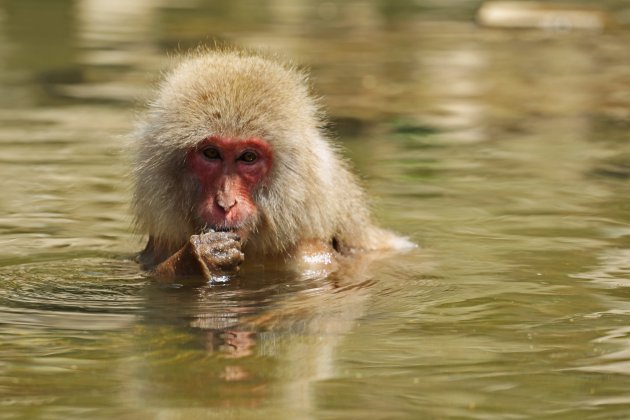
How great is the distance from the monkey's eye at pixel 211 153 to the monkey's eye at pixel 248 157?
0.11 meters

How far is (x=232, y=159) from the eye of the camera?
6477 millimetres

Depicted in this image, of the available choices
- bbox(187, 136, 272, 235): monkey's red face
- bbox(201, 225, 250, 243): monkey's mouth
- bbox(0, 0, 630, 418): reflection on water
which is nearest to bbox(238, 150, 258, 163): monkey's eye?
bbox(187, 136, 272, 235): monkey's red face

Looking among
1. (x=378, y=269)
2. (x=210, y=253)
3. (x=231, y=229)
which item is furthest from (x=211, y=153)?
(x=378, y=269)

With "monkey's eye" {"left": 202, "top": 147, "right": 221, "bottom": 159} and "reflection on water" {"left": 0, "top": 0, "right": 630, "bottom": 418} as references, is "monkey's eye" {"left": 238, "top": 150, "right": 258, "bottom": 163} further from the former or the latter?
"reflection on water" {"left": 0, "top": 0, "right": 630, "bottom": 418}

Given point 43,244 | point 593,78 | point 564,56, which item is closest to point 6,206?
point 43,244

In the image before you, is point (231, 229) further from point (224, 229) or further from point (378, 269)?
point (378, 269)

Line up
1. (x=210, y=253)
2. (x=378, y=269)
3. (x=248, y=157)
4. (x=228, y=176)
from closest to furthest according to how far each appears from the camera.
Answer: (x=210, y=253) → (x=228, y=176) → (x=248, y=157) → (x=378, y=269)

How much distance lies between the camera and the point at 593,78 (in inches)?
534

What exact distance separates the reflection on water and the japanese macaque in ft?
0.69

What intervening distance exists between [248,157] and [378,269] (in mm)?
922

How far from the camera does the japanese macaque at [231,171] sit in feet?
20.9

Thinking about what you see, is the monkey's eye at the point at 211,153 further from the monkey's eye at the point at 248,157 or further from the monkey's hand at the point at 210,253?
the monkey's hand at the point at 210,253

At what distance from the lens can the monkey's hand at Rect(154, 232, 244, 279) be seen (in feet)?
20.4

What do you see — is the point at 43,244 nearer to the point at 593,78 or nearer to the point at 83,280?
the point at 83,280
